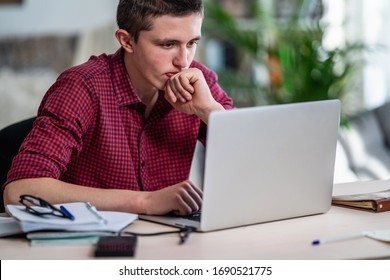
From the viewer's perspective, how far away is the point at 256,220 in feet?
4.85

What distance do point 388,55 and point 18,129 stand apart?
3324 mm

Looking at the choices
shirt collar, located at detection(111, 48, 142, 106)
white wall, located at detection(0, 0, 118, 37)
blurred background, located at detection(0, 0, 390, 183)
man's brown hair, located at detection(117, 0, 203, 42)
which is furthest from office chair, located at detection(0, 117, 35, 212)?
white wall, located at detection(0, 0, 118, 37)

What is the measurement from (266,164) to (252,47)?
2891 mm

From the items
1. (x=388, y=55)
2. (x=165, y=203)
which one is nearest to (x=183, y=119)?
(x=165, y=203)

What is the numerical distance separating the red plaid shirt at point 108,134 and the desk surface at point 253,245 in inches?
13.0

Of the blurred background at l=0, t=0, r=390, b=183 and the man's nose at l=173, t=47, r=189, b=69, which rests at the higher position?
the blurred background at l=0, t=0, r=390, b=183

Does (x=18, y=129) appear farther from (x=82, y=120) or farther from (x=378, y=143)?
(x=378, y=143)

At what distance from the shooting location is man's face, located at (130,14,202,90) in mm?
1798

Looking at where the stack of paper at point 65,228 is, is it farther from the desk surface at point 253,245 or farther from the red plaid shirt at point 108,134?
the red plaid shirt at point 108,134

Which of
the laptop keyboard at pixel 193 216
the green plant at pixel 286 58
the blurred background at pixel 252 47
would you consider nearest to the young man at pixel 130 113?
the laptop keyboard at pixel 193 216

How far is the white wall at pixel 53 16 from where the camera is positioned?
14.3 feet

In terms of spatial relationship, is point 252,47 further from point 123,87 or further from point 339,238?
point 339,238

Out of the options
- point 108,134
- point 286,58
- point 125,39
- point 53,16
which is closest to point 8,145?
point 108,134

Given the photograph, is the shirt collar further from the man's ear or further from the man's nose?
the man's nose
